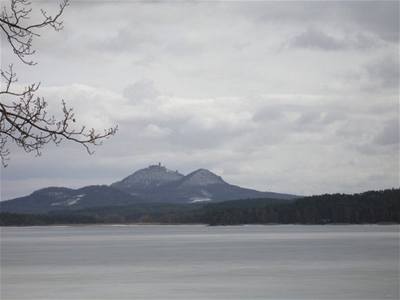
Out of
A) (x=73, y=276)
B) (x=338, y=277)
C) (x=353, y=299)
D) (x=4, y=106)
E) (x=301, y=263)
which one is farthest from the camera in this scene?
(x=301, y=263)

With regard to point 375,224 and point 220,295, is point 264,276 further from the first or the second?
point 375,224

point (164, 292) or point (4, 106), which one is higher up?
point (4, 106)

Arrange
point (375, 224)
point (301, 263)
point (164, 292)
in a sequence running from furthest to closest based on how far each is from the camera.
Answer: point (375, 224), point (301, 263), point (164, 292)

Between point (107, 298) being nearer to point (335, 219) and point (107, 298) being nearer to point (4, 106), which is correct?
point (4, 106)

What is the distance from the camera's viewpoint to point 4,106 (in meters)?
6.18

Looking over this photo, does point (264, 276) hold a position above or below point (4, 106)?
below

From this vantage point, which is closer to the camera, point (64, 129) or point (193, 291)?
point (64, 129)

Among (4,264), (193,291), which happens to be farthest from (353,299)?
(4,264)

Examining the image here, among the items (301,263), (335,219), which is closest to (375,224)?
(335,219)

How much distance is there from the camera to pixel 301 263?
53.7 m

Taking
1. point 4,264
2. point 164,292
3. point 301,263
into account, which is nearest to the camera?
point 164,292

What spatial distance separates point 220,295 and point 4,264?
32824mm

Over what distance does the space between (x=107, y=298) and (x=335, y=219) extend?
6677 inches

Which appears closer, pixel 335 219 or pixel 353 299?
pixel 353 299
